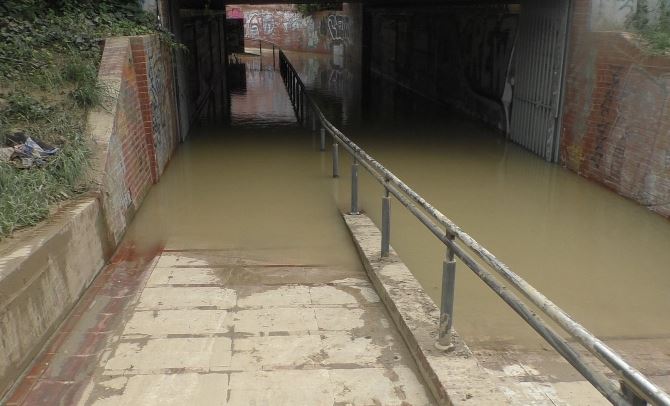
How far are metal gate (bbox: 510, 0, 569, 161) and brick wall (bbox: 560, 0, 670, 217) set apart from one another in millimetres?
250

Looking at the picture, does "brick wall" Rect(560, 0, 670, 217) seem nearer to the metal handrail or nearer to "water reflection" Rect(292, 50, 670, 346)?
"water reflection" Rect(292, 50, 670, 346)

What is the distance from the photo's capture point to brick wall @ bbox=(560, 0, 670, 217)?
6.79 m

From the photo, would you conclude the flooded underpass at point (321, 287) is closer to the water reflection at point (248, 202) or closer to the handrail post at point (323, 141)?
the water reflection at point (248, 202)

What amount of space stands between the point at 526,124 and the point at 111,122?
23.6 feet

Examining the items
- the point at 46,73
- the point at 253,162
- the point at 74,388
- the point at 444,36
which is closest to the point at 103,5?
the point at 46,73

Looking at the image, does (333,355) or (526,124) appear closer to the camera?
(333,355)

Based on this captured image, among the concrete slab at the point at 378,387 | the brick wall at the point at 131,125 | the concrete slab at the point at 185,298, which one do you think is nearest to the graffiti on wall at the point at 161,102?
the brick wall at the point at 131,125

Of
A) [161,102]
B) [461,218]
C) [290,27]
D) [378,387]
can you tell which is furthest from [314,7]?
[378,387]

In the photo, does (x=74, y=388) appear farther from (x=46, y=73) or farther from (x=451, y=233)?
(x=46, y=73)

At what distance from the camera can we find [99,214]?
490cm

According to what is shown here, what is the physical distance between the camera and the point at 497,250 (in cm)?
573

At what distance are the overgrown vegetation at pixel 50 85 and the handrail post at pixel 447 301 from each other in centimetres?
278

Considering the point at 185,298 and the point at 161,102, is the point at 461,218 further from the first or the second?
the point at 161,102

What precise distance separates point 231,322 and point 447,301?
1.51 metres
